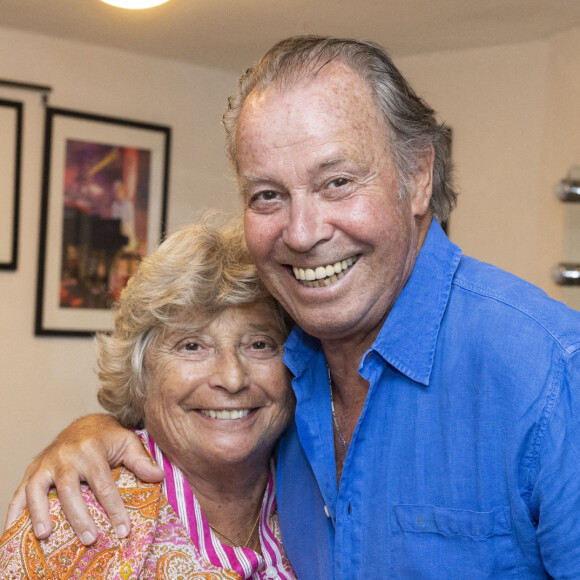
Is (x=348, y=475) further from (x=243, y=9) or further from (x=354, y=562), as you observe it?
(x=243, y=9)

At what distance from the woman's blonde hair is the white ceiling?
70.7 inches

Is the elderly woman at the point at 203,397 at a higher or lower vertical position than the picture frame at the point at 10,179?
lower

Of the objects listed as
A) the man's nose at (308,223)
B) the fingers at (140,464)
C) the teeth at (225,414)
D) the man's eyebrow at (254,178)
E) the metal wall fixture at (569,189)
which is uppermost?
the metal wall fixture at (569,189)

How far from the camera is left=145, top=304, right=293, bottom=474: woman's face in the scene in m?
1.58

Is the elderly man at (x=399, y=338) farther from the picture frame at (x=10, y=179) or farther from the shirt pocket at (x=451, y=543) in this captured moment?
the picture frame at (x=10, y=179)

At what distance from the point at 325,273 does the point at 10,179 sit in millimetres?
2754

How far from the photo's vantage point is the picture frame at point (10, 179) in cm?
359

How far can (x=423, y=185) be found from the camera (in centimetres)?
134

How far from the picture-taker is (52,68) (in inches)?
146

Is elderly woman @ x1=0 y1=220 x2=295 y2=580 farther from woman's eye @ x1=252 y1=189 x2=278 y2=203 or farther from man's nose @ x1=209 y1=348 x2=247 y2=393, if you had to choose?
woman's eye @ x1=252 y1=189 x2=278 y2=203

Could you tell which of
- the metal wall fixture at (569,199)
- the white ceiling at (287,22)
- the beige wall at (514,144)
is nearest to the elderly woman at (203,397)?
the white ceiling at (287,22)

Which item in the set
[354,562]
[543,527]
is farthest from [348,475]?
[543,527]

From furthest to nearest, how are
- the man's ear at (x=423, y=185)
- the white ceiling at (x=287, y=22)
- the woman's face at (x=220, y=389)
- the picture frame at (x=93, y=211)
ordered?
the picture frame at (x=93, y=211)
the white ceiling at (x=287, y=22)
the woman's face at (x=220, y=389)
the man's ear at (x=423, y=185)

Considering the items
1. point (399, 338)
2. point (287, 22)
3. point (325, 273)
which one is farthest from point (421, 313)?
point (287, 22)
